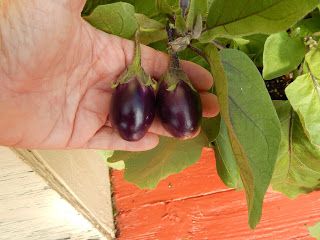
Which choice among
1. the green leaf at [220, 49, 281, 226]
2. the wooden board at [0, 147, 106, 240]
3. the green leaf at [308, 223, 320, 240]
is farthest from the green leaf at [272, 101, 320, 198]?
the wooden board at [0, 147, 106, 240]

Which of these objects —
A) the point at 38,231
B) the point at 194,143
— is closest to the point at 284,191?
the point at 194,143

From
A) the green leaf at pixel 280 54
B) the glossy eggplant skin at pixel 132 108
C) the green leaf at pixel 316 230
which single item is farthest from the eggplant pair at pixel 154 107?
the green leaf at pixel 316 230

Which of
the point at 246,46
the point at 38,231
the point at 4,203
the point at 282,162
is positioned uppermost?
the point at 246,46

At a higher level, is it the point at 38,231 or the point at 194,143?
the point at 194,143

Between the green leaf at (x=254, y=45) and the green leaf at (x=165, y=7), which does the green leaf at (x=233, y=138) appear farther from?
the green leaf at (x=254, y=45)

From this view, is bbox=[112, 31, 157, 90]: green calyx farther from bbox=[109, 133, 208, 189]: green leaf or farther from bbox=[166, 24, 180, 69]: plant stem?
bbox=[109, 133, 208, 189]: green leaf

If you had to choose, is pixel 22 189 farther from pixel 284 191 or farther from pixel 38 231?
pixel 284 191

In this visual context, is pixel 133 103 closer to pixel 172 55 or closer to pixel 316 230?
pixel 172 55
